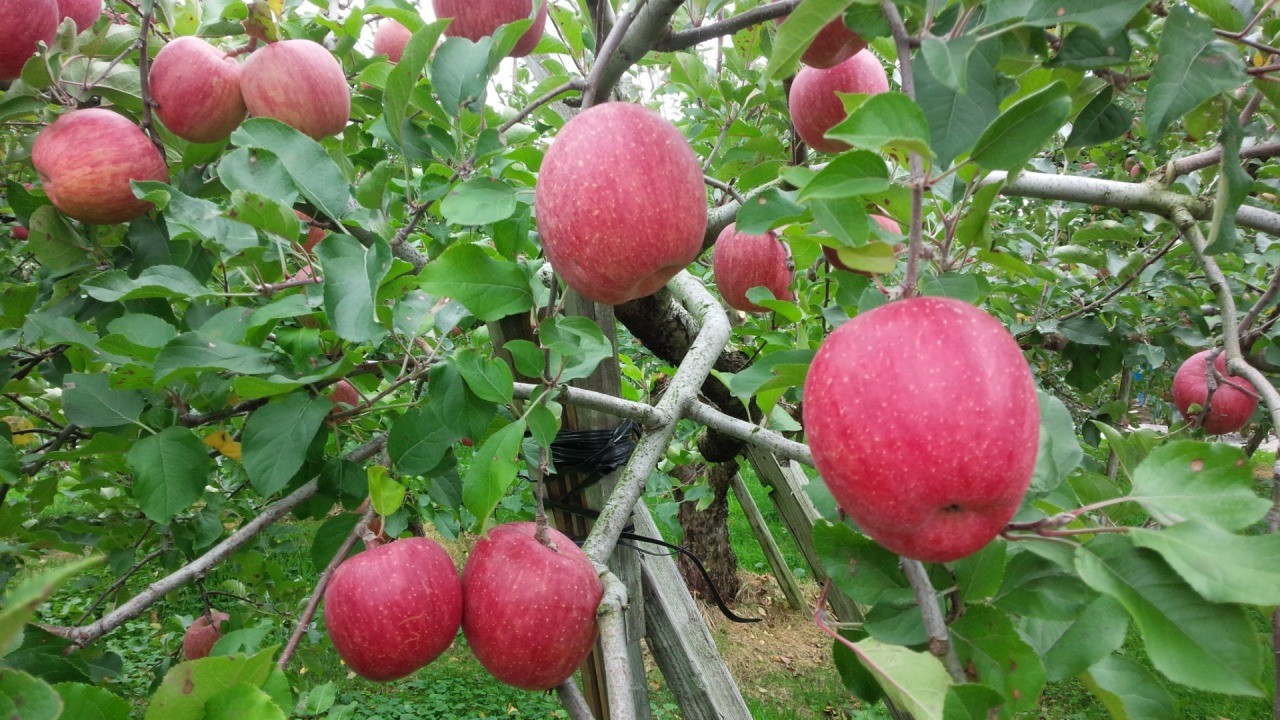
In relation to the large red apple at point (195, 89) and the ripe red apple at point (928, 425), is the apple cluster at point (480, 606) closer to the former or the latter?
the ripe red apple at point (928, 425)

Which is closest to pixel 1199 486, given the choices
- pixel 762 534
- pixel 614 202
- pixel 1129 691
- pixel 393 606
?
pixel 1129 691

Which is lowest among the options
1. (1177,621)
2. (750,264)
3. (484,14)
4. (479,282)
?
(750,264)

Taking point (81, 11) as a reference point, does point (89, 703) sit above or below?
below

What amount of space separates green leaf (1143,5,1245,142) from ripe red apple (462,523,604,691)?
776mm

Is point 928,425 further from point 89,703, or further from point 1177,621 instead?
point 89,703

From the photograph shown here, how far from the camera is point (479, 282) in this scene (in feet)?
2.65

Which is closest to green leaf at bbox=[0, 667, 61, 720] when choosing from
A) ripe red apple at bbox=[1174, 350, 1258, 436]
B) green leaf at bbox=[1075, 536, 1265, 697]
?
green leaf at bbox=[1075, 536, 1265, 697]

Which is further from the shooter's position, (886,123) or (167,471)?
(167,471)

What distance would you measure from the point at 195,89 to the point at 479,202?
597 mm

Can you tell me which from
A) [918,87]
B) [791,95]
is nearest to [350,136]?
[791,95]

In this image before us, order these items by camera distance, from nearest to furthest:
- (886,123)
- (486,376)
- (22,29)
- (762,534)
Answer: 1. (886,123)
2. (486,376)
3. (22,29)
4. (762,534)

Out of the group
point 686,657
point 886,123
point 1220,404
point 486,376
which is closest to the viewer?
point 886,123

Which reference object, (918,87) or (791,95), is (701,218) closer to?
(918,87)

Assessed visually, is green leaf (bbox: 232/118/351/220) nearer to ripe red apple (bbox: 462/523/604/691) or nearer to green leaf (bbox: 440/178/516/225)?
green leaf (bbox: 440/178/516/225)
